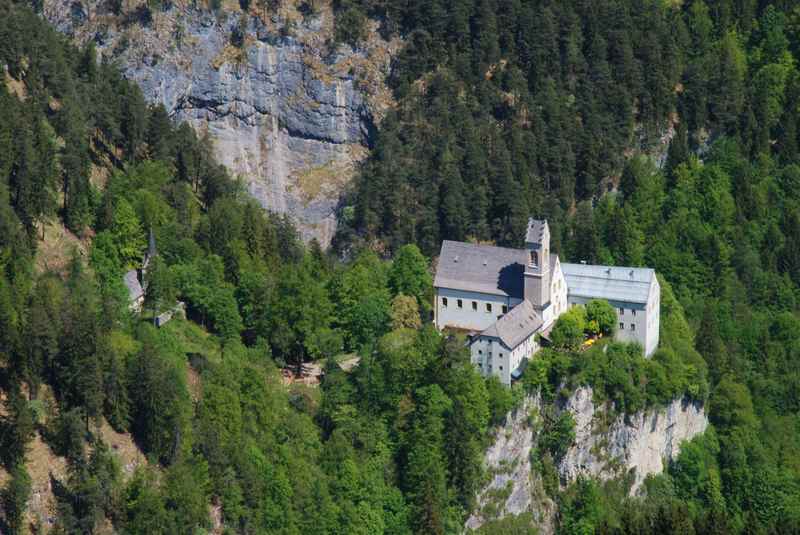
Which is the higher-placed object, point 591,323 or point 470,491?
point 591,323

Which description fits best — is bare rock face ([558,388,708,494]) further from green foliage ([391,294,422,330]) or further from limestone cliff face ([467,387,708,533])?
green foliage ([391,294,422,330])

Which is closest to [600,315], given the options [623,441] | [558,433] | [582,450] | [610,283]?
[610,283]

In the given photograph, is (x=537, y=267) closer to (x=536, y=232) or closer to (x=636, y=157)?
(x=536, y=232)

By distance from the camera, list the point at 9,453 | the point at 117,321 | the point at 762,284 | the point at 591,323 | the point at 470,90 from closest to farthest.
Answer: the point at 9,453, the point at 117,321, the point at 591,323, the point at 762,284, the point at 470,90

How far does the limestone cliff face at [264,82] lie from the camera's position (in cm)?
15688

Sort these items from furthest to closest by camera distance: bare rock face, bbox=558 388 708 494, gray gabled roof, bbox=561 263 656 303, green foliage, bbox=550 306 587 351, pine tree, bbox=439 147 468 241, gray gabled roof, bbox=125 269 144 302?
pine tree, bbox=439 147 468 241, gray gabled roof, bbox=561 263 656 303, bare rock face, bbox=558 388 708 494, gray gabled roof, bbox=125 269 144 302, green foliage, bbox=550 306 587 351

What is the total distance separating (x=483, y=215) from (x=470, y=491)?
4364 centimetres

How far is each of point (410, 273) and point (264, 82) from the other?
5147cm

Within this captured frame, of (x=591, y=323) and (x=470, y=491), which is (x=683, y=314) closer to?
(x=591, y=323)

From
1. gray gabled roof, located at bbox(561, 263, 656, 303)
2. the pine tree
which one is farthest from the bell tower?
the pine tree

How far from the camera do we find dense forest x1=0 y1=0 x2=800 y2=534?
95.4m

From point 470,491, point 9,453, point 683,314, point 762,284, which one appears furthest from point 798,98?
point 9,453

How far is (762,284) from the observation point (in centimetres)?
14475

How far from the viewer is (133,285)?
10969 cm
